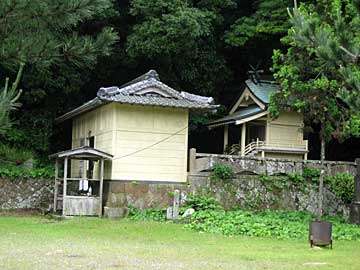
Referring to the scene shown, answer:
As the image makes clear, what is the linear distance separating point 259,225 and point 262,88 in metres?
11.3

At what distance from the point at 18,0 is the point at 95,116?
58.1ft

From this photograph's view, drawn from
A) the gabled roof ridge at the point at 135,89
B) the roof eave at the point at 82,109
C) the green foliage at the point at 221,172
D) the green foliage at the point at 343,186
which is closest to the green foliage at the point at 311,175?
the green foliage at the point at 343,186

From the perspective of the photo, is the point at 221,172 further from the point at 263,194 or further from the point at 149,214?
the point at 149,214

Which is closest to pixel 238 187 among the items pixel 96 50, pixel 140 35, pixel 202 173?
pixel 202 173

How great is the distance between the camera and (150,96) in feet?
74.3

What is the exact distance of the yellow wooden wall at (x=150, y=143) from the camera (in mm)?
22375

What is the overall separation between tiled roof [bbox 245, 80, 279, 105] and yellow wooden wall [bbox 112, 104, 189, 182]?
19.0 feet

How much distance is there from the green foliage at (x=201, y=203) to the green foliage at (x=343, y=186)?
205 inches

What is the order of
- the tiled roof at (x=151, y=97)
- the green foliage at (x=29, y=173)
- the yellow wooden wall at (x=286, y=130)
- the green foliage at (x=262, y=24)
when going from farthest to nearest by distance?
1. the green foliage at (x=262, y=24)
2. the yellow wooden wall at (x=286, y=130)
3. the green foliage at (x=29, y=173)
4. the tiled roof at (x=151, y=97)

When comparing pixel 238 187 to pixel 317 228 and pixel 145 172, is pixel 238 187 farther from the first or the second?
pixel 317 228

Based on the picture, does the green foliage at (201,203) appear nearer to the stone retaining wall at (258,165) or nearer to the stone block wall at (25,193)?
the stone retaining wall at (258,165)

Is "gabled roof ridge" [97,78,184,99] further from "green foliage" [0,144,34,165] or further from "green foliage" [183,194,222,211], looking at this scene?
"green foliage" [0,144,34,165]

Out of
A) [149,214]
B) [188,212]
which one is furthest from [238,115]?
[149,214]

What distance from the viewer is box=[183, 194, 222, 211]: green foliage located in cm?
2148
